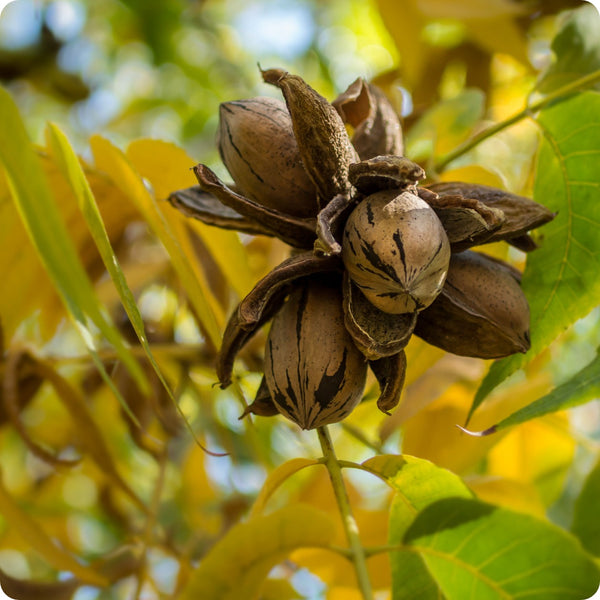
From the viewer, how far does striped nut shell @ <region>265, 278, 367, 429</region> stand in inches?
53.7

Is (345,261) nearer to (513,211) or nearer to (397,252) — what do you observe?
(397,252)

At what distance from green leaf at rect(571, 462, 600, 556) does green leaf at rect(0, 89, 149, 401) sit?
1.34 meters

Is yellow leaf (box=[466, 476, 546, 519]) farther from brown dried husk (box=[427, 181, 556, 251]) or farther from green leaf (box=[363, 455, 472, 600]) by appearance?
brown dried husk (box=[427, 181, 556, 251])

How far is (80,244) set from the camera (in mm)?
2318

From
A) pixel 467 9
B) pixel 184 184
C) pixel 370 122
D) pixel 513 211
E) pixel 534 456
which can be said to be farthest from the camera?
pixel 534 456

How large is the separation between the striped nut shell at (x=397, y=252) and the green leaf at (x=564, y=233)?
0.35 metres

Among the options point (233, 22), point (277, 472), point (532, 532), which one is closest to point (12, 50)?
point (233, 22)

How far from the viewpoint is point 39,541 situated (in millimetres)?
1943

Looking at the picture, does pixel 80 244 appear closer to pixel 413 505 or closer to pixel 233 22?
pixel 413 505

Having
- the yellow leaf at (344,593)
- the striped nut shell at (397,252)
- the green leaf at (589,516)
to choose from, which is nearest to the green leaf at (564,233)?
the striped nut shell at (397,252)

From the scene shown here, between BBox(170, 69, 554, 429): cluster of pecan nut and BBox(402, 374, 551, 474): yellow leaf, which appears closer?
BBox(170, 69, 554, 429): cluster of pecan nut

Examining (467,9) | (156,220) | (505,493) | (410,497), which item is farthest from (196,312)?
(467,9)

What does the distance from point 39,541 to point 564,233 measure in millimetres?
1507

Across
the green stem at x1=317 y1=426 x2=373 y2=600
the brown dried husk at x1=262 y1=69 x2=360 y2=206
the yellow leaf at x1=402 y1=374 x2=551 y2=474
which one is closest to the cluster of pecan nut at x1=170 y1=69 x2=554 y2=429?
the brown dried husk at x1=262 y1=69 x2=360 y2=206
